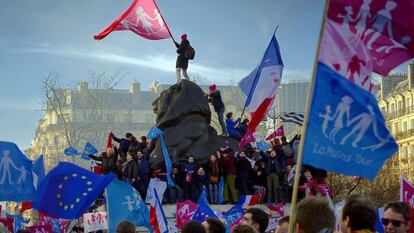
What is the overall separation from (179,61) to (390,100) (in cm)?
6334

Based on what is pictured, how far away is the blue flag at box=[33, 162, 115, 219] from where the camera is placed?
13969 mm

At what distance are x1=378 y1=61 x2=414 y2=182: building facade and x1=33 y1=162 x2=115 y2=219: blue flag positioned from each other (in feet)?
224

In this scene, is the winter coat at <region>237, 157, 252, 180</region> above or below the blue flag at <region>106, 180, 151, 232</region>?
above

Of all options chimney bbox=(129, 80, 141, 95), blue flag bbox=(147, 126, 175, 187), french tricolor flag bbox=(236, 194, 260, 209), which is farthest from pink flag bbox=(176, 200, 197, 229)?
chimney bbox=(129, 80, 141, 95)

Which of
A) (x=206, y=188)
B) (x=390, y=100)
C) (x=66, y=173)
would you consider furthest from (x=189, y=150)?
(x=390, y=100)

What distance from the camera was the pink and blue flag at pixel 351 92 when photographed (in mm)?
8281

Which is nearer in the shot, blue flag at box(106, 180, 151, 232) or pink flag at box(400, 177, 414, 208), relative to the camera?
pink flag at box(400, 177, 414, 208)

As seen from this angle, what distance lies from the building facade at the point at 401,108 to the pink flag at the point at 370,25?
72750mm

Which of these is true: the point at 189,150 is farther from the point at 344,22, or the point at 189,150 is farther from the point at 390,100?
the point at 390,100

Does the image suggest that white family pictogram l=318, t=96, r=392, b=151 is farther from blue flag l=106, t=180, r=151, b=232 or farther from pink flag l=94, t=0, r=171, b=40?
pink flag l=94, t=0, r=171, b=40

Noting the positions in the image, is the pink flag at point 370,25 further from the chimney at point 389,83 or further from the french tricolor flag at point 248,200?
the chimney at point 389,83

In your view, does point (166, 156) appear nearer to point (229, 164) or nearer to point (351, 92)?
point (229, 164)

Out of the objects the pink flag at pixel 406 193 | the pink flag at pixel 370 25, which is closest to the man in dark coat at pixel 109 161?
the pink flag at pixel 406 193

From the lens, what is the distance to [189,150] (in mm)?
27281
